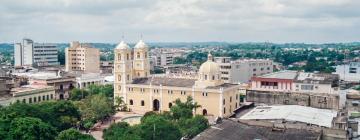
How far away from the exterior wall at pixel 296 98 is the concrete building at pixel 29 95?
3127cm

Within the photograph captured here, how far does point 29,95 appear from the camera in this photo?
216 ft

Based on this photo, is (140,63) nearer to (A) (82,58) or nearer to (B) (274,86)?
(B) (274,86)

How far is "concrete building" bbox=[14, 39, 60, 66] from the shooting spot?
140450 millimetres

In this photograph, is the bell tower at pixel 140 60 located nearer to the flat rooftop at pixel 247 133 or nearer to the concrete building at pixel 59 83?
the concrete building at pixel 59 83

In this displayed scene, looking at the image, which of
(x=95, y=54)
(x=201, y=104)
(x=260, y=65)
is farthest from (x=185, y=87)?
(x=95, y=54)

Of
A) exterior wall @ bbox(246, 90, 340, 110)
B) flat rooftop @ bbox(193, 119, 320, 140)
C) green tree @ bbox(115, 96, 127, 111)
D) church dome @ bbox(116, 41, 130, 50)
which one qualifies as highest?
church dome @ bbox(116, 41, 130, 50)

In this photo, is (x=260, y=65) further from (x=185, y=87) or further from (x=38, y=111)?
(x=38, y=111)

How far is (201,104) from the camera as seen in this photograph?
63312mm

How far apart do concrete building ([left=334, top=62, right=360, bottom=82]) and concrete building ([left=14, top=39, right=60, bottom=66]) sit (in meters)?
85.5

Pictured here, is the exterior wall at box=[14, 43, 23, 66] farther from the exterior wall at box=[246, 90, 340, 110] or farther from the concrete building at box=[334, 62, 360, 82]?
the exterior wall at box=[246, 90, 340, 110]

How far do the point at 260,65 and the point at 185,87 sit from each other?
46.3 meters

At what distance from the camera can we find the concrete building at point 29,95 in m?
60.9

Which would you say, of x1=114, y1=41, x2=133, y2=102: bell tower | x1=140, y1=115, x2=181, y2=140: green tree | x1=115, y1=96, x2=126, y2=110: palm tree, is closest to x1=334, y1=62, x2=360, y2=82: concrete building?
x1=114, y1=41, x2=133, y2=102: bell tower

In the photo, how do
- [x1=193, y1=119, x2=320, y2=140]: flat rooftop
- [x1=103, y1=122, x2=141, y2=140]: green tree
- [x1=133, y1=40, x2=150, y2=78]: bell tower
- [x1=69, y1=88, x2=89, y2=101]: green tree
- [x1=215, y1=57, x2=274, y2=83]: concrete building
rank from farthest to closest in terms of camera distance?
[x1=215, y1=57, x2=274, y2=83]: concrete building → [x1=69, y1=88, x2=89, y2=101]: green tree → [x1=133, y1=40, x2=150, y2=78]: bell tower → [x1=193, y1=119, x2=320, y2=140]: flat rooftop → [x1=103, y1=122, x2=141, y2=140]: green tree
